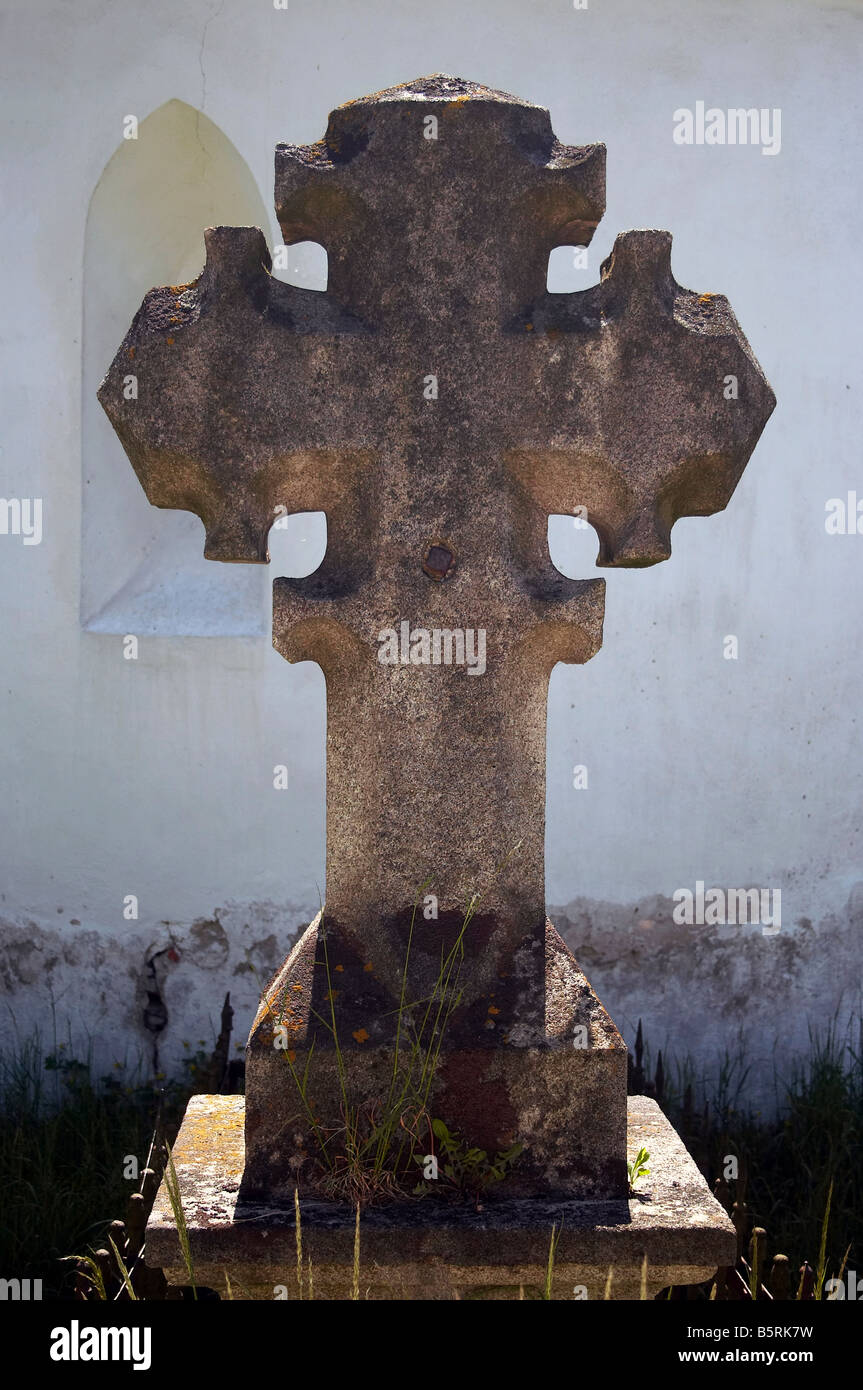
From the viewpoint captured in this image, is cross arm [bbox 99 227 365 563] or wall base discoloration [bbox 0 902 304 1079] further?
wall base discoloration [bbox 0 902 304 1079]

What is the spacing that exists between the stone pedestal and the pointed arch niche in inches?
132

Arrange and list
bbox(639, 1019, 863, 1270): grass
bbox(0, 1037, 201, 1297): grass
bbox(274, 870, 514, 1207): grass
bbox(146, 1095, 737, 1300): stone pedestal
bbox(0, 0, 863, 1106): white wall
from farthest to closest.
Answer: bbox(0, 0, 863, 1106): white wall, bbox(639, 1019, 863, 1270): grass, bbox(0, 1037, 201, 1297): grass, bbox(274, 870, 514, 1207): grass, bbox(146, 1095, 737, 1300): stone pedestal

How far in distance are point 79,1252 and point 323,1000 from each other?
88.2 inches

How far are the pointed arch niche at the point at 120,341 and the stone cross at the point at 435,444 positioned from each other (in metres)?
2.90

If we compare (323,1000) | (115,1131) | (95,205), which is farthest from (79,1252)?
(95,205)

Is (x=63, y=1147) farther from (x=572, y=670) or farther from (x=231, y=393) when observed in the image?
(x=231, y=393)

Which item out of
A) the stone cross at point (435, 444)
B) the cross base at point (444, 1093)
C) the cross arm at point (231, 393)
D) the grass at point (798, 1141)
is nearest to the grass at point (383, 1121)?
the cross base at point (444, 1093)

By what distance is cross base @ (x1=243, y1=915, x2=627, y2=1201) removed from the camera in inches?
78.8

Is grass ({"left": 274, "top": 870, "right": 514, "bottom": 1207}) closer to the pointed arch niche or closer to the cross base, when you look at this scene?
the cross base

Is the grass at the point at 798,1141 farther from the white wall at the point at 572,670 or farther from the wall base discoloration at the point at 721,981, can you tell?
the white wall at the point at 572,670

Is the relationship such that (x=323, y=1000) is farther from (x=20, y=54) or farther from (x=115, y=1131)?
(x=20, y=54)

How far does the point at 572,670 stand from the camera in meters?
5.00

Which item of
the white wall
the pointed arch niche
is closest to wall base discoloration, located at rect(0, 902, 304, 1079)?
the white wall
